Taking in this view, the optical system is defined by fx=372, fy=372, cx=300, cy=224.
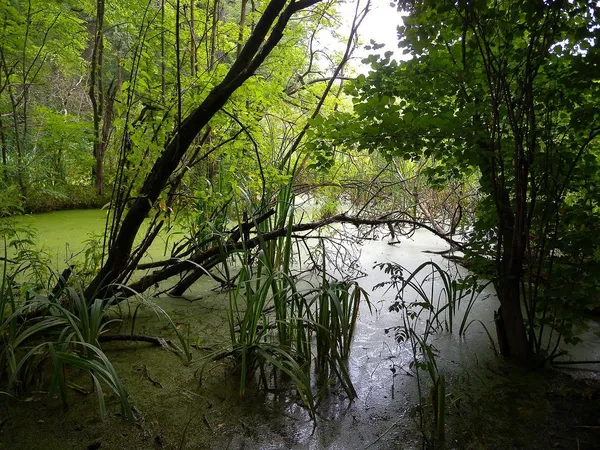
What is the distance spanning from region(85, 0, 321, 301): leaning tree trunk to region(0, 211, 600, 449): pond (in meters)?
0.42

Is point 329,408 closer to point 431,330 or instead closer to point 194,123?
point 431,330

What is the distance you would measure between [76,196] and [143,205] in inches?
151

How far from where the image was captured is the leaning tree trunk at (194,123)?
4.16ft

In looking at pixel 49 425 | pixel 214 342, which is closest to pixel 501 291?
pixel 214 342

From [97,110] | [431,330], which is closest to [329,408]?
[431,330]

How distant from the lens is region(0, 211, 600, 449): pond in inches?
46.3

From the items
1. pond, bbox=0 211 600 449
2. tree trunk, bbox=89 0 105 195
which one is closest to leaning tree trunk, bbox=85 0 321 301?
pond, bbox=0 211 600 449

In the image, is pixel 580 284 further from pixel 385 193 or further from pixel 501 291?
pixel 385 193

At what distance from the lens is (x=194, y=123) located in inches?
56.9

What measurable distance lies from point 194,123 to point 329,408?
46.5 inches

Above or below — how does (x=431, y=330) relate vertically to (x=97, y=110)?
below

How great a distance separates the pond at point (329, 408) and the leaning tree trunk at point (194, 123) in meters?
0.42

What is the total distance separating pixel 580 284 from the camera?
56.1 inches

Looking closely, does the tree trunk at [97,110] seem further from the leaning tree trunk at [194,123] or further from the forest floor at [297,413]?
the forest floor at [297,413]
